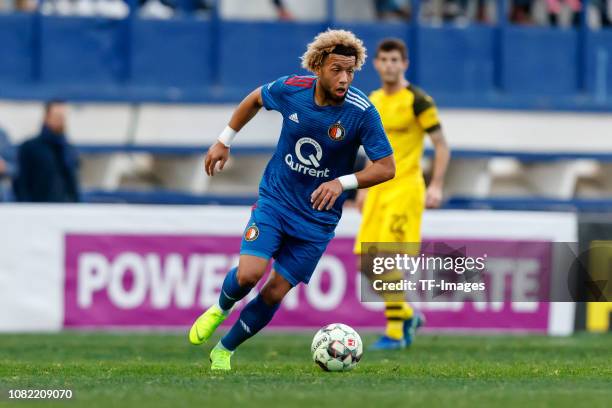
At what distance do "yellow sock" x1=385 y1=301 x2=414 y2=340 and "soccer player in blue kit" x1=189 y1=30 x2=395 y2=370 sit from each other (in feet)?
9.12

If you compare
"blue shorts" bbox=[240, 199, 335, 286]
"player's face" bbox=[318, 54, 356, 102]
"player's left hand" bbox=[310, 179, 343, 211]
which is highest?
"player's face" bbox=[318, 54, 356, 102]

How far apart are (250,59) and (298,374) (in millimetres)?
11666

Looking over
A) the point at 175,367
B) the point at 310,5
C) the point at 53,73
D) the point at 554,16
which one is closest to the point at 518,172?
the point at 554,16

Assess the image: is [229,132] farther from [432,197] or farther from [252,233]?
[432,197]

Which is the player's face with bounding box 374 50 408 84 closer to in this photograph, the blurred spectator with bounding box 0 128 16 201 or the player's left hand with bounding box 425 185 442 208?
the player's left hand with bounding box 425 185 442 208

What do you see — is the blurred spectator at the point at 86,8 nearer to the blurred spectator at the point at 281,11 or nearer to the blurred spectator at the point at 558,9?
the blurred spectator at the point at 281,11

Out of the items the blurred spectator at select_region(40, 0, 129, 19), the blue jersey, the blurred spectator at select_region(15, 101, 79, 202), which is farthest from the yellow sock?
the blurred spectator at select_region(40, 0, 129, 19)

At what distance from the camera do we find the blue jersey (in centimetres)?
976

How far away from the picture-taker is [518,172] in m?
23.6

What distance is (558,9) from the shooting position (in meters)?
23.1

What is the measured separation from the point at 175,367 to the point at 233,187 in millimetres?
11082

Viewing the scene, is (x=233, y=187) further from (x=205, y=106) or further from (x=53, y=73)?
Result: (x=53, y=73)

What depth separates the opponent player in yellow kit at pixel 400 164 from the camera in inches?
500

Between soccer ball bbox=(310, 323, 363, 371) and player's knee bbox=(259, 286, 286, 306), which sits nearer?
player's knee bbox=(259, 286, 286, 306)
